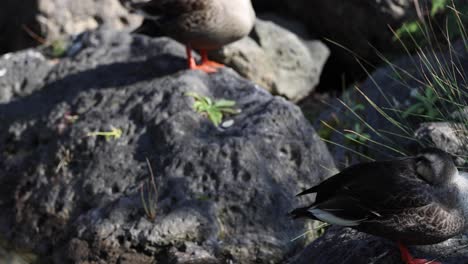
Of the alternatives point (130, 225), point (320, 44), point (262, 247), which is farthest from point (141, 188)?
point (320, 44)

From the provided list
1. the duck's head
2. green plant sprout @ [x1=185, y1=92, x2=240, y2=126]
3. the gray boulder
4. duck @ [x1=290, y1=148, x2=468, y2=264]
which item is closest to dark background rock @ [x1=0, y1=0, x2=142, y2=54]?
the gray boulder

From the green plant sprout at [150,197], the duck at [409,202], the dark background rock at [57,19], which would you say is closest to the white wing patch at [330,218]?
the duck at [409,202]

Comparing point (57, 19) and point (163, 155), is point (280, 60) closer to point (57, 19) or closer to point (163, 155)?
point (57, 19)

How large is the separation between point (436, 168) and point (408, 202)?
22 centimetres

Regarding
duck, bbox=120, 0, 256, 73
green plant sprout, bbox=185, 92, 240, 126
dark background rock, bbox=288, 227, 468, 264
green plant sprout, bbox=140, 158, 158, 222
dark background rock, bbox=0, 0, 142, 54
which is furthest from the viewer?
dark background rock, bbox=0, 0, 142, 54

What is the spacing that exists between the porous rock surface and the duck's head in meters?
1.52

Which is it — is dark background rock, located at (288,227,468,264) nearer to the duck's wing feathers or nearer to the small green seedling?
the duck's wing feathers

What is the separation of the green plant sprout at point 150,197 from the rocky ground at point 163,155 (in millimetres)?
16

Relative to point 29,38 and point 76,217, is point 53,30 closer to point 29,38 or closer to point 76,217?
point 29,38

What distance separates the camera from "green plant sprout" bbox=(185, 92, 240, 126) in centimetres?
564

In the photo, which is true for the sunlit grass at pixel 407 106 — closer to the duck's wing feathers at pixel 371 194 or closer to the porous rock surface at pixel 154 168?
the porous rock surface at pixel 154 168

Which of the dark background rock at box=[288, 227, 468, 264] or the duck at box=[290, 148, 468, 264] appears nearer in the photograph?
the duck at box=[290, 148, 468, 264]

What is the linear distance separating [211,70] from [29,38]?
3760 mm

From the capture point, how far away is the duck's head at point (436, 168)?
145 inches
